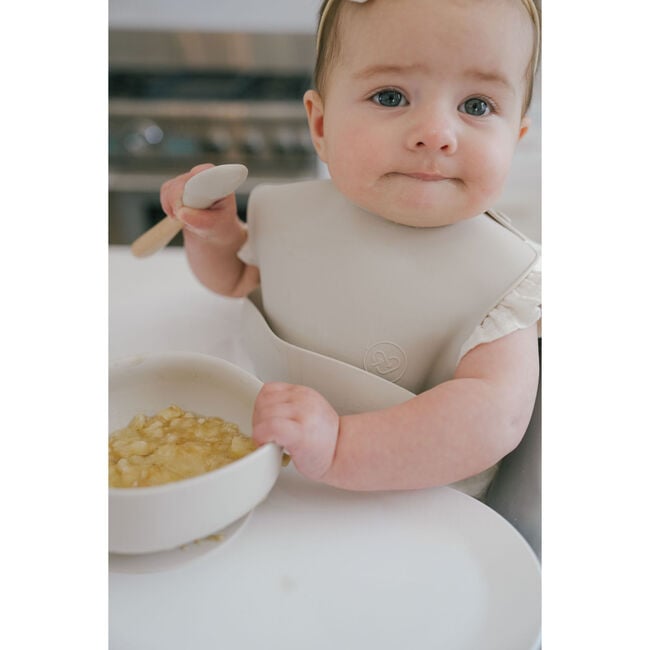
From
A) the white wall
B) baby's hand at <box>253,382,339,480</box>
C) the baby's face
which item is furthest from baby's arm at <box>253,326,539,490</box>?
the white wall

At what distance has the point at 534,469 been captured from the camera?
0.43m

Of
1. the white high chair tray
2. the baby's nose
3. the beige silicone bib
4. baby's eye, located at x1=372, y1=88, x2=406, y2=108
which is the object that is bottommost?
the white high chair tray

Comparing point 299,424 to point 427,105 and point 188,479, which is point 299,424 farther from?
point 427,105

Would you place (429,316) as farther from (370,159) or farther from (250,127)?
(250,127)

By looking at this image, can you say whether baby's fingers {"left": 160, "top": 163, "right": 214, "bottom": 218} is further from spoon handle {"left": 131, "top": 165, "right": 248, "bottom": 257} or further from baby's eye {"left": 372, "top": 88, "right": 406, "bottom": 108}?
baby's eye {"left": 372, "top": 88, "right": 406, "bottom": 108}

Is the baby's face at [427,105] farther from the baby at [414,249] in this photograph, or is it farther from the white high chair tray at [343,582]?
the white high chair tray at [343,582]

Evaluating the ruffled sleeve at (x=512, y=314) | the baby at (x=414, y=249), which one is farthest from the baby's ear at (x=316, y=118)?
the ruffled sleeve at (x=512, y=314)

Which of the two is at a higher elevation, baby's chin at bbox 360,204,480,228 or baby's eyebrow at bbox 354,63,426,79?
baby's eyebrow at bbox 354,63,426,79

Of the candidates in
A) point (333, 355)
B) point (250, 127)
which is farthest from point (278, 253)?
point (250, 127)

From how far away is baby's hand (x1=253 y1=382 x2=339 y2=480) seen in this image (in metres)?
0.39

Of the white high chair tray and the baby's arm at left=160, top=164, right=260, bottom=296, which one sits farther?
the baby's arm at left=160, top=164, right=260, bottom=296

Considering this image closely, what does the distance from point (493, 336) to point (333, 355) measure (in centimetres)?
10

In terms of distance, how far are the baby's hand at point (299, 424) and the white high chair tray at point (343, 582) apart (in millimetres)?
39

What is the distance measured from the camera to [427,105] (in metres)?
0.39
